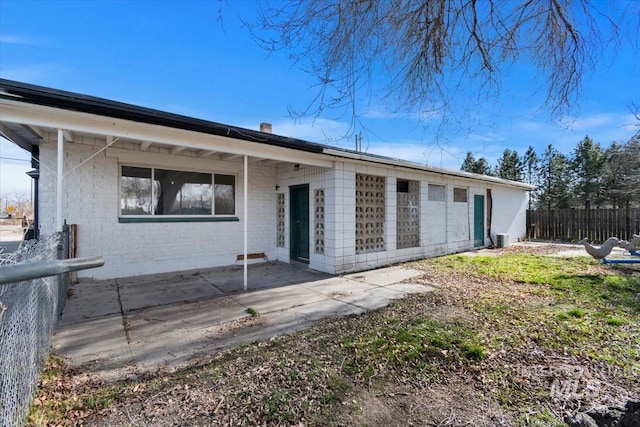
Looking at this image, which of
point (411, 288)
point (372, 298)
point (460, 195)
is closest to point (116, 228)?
point (372, 298)

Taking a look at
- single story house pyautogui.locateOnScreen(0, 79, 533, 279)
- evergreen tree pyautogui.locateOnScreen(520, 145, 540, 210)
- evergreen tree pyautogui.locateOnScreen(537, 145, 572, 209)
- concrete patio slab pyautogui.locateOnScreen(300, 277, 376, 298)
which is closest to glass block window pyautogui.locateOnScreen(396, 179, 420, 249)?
single story house pyautogui.locateOnScreen(0, 79, 533, 279)

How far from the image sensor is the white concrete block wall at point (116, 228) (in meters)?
6.25

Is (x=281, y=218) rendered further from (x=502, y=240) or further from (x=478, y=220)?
(x=502, y=240)

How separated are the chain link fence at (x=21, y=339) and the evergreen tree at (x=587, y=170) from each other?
33.7m

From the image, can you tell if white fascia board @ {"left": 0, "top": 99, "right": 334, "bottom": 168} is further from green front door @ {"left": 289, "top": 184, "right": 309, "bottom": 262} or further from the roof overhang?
green front door @ {"left": 289, "top": 184, "right": 309, "bottom": 262}

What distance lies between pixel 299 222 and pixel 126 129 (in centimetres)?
492

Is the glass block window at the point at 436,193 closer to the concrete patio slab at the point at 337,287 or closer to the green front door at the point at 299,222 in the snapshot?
the green front door at the point at 299,222

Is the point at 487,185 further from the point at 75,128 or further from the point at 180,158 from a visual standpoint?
the point at 75,128

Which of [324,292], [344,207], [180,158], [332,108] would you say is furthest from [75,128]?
[344,207]

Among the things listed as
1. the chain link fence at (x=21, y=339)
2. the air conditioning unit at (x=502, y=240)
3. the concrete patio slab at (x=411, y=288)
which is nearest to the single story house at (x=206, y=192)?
the concrete patio slab at (x=411, y=288)

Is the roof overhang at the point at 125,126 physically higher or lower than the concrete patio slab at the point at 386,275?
higher

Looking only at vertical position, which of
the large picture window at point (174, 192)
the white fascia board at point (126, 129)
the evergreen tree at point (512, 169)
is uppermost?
the evergreen tree at point (512, 169)

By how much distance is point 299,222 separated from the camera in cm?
883

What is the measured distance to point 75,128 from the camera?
456 cm
